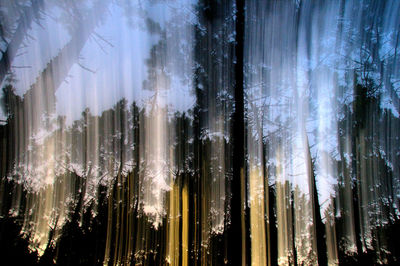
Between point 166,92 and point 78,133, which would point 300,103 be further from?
point 78,133

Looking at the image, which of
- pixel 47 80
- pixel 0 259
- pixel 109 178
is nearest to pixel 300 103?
pixel 109 178

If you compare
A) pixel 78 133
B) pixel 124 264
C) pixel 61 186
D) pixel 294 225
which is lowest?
pixel 124 264

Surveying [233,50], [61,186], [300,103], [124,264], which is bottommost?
[124,264]

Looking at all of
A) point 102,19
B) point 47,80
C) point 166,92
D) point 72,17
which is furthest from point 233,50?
point 47,80

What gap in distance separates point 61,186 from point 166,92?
1.95ft

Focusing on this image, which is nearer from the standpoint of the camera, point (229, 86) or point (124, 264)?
point (124, 264)

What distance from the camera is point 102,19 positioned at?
1.10 meters

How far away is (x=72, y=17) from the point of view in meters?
1.08

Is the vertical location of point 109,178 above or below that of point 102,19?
below

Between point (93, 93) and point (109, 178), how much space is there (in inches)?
14.8

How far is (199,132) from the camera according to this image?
3.71 ft

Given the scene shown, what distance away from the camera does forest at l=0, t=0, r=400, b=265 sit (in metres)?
1.04

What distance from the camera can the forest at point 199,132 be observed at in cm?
104

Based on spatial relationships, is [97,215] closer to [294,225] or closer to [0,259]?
[0,259]
